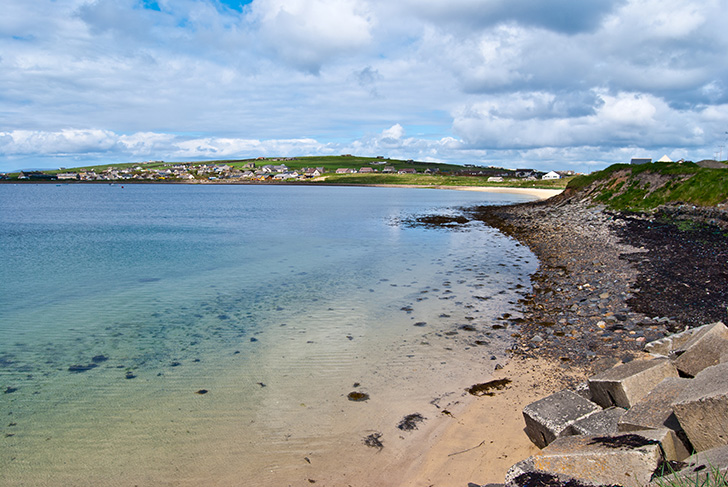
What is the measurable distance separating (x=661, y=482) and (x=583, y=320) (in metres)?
9.49

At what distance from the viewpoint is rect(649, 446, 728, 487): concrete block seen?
3.88 meters

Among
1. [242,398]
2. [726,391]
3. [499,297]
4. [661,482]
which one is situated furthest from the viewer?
[499,297]

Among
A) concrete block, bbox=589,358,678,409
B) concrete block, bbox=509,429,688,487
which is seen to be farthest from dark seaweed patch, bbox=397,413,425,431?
concrete block, bbox=509,429,688,487

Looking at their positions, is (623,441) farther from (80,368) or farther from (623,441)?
(80,368)

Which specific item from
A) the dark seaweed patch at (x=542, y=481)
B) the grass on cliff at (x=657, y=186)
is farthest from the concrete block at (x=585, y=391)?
the grass on cliff at (x=657, y=186)

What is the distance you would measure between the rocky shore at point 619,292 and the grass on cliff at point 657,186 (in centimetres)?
945

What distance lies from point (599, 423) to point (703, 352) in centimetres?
256

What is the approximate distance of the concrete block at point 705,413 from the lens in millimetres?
4762

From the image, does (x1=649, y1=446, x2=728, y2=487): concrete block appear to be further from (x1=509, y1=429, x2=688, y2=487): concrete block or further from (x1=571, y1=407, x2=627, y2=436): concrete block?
(x1=571, y1=407, x2=627, y2=436): concrete block

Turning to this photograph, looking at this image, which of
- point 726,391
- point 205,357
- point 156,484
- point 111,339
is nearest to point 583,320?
point 726,391

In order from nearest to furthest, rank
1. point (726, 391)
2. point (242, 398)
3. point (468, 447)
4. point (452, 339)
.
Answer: point (726, 391) → point (468, 447) → point (242, 398) → point (452, 339)

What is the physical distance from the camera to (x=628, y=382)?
668 cm

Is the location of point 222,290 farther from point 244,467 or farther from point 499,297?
point 244,467

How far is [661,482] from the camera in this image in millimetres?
4117
